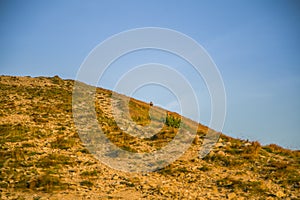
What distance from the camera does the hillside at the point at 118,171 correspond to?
17359mm

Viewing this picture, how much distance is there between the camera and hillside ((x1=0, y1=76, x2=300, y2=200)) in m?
17.4

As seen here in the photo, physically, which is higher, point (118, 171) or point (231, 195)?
point (118, 171)

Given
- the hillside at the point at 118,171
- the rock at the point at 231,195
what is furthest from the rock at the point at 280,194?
the rock at the point at 231,195

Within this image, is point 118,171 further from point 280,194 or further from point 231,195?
point 280,194

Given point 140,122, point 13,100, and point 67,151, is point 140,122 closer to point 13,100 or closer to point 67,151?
point 67,151

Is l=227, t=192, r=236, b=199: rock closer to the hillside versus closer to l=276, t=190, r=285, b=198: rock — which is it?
the hillside

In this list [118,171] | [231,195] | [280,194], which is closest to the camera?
[231,195]

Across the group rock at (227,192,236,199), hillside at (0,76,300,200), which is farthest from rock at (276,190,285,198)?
rock at (227,192,236,199)

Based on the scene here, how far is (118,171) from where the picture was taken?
20797mm

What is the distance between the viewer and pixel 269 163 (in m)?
22.6

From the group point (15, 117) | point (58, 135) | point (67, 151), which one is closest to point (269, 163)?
point (67, 151)

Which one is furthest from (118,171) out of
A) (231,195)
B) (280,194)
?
(280,194)

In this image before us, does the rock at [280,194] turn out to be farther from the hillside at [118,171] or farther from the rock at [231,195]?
the rock at [231,195]

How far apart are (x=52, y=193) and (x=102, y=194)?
8.38 ft
